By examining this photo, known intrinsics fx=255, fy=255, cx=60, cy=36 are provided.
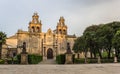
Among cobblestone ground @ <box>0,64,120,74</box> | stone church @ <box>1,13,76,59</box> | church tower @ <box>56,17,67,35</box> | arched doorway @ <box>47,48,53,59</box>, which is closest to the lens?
cobblestone ground @ <box>0,64,120,74</box>

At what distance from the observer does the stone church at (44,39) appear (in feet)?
245

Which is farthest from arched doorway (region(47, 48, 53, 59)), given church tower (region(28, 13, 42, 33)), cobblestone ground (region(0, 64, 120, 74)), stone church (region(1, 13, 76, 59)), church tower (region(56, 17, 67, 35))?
cobblestone ground (region(0, 64, 120, 74))

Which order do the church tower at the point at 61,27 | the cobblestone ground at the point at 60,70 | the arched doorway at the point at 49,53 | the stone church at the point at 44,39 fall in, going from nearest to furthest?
the cobblestone ground at the point at 60,70 → the stone church at the point at 44,39 → the church tower at the point at 61,27 → the arched doorway at the point at 49,53

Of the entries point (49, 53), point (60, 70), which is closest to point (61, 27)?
point (49, 53)

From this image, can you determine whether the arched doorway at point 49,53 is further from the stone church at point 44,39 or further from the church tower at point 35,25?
the church tower at point 35,25

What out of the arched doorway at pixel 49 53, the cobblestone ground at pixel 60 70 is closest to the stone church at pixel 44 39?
the arched doorway at pixel 49 53

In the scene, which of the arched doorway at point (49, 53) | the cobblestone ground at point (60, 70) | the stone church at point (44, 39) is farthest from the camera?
the arched doorway at point (49, 53)

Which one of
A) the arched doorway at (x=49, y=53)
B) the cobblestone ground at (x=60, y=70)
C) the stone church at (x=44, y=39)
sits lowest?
the cobblestone ground at (x=60, y=70)

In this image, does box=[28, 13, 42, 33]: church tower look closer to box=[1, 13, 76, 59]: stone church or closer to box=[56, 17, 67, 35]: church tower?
box=[1, 13, 76, 59]: stone church

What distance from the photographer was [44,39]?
76.7 metres

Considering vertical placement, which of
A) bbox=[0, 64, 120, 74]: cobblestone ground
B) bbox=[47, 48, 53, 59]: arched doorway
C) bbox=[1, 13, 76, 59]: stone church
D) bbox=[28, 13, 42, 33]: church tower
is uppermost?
bbox=[28, 13, 42, 33]: church tower

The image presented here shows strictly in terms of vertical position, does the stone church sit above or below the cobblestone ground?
above

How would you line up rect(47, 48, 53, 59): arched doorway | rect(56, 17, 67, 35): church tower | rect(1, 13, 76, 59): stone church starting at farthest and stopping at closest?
rect(47, 48, 53, 59): arched doorway
rect(56, 17, 67, 35): church tower
rect(1, 13, 76, 59): stone church

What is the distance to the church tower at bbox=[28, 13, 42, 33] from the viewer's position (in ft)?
247
